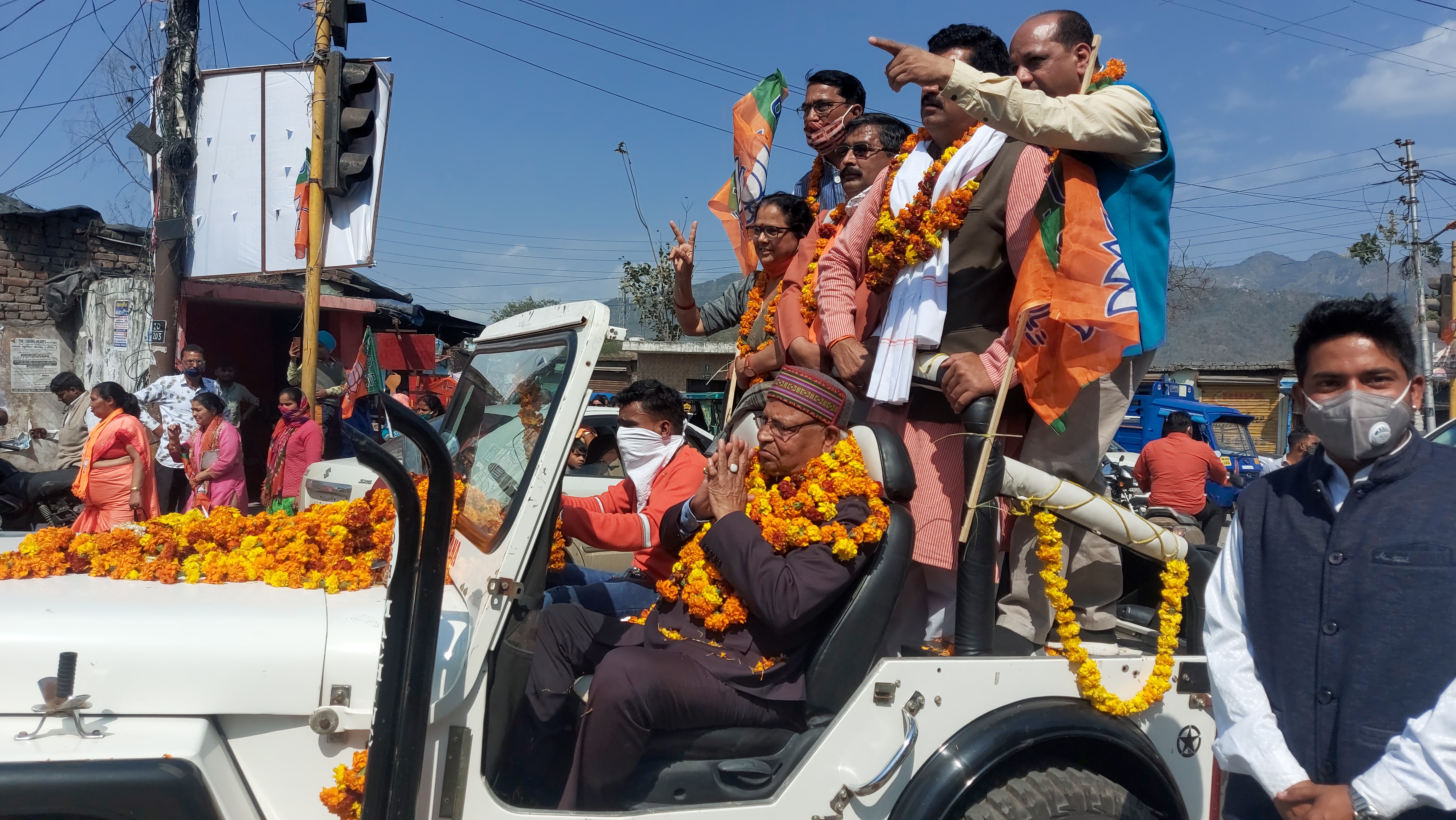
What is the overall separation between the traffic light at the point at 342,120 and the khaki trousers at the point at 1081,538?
636 cm

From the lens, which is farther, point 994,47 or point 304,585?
point 994,47

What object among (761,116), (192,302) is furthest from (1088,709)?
(192,302)

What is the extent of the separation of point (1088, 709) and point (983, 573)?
0.44 metres

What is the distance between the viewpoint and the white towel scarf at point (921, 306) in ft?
9.67

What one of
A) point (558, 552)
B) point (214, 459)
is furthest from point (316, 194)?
point (558, 552)

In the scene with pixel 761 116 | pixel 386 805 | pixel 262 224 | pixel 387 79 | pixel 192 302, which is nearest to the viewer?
pixel 386 805

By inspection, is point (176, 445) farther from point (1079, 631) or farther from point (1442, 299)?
point (1442, 299)

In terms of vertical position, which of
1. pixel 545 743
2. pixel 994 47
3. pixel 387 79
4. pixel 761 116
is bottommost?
pixel 545 743

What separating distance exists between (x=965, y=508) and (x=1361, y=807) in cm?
113

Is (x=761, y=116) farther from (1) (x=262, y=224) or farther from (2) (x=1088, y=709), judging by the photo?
(1) (x=262, y=224)

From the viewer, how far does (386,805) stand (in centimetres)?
176

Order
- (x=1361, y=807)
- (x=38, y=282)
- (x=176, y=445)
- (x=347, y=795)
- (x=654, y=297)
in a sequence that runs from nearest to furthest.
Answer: (x=1361, y=807) → (x=347, y=795) → (x=176, y=445) → (x=38, y=282) → (x=654, y=297)

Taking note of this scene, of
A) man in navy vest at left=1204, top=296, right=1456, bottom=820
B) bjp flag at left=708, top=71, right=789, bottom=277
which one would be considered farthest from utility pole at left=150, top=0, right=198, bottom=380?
man in navy vest at left=1204, top=296, right=1456, bottom=820

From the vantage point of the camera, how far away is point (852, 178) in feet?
12.3
